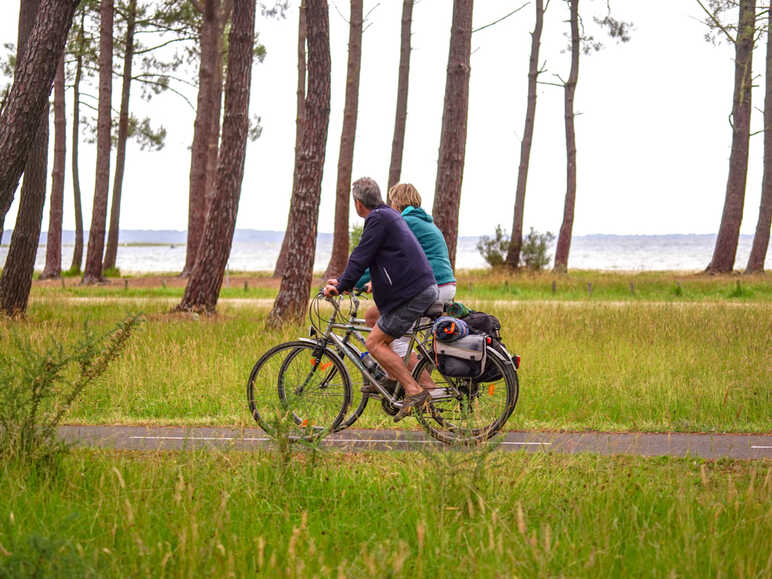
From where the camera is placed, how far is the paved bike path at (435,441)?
6.28 metres

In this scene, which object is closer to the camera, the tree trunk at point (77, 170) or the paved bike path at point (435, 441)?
the paved bike path at point (435, 441)

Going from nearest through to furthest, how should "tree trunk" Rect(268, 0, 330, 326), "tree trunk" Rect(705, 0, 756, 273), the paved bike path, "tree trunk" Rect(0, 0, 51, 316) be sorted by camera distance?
the paved bike path < "tree trunk" Rect(268, 0, 330, 326) < "tree trunk" Rect(0, 0, 51, 316) < "tree trunk" Rect(705, 0, 756, 273)

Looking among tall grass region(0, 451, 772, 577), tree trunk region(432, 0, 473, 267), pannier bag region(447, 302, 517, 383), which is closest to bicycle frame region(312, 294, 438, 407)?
pannier bag region(447, 302, 517, 383)

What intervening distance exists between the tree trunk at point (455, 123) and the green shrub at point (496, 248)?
14.3 meters

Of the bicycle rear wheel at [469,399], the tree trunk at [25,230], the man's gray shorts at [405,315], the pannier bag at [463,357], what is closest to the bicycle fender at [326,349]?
the man's gray shorts at [405,315]

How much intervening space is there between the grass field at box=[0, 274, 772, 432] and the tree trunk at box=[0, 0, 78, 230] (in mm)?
2224

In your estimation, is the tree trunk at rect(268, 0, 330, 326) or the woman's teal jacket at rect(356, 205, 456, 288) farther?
the tree trunk at rect(268, 0, 330, 326)

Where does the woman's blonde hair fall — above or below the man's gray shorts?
above

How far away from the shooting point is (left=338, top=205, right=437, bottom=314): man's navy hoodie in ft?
21.0

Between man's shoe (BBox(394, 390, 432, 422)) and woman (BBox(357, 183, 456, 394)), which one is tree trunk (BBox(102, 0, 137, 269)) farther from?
man's shoe (BBox(394, 390, 432, 422))

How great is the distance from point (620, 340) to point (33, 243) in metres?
10.4

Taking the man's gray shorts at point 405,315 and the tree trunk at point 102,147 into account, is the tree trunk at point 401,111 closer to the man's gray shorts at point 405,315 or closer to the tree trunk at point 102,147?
the tree trunk at point 102,147

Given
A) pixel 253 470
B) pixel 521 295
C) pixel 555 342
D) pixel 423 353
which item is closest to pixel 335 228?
pixel 521 295

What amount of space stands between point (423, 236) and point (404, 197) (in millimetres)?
390
